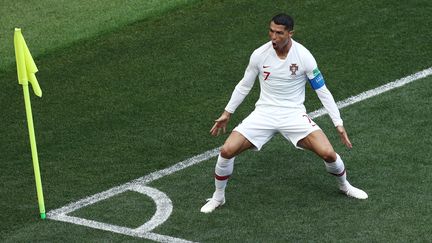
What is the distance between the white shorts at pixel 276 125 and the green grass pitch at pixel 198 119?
713 millimetres

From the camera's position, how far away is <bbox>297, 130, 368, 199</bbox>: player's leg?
467 inches

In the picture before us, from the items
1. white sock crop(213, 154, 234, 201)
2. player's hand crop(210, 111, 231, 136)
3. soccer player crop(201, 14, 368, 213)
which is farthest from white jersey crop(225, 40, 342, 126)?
white sock crop(213, 154, 234, 201)

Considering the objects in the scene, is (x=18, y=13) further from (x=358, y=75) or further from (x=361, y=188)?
(x=361, y=188)

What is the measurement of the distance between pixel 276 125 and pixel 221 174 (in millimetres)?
769

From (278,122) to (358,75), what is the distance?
336cm

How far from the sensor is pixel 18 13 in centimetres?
1756

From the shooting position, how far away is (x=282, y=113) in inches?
475

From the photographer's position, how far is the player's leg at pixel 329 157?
1186 centimetres

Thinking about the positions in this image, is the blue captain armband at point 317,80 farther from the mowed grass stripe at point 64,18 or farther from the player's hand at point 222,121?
the mowed grass stripe at point 64,18

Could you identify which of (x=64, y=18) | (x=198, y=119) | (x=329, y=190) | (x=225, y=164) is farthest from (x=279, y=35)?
(x=64, y=18)

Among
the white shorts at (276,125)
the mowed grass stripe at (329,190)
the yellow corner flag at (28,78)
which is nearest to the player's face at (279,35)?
the white shorts at (276,125)

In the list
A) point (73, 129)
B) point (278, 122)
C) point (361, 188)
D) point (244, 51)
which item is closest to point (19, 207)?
point (73, 129)

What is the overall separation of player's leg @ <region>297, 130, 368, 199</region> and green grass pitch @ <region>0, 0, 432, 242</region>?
15 centimetres

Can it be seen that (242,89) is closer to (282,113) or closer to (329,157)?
(282,113)
